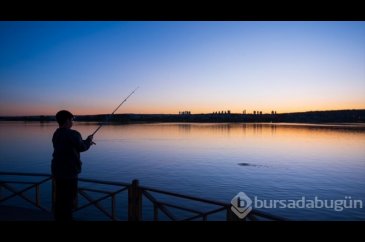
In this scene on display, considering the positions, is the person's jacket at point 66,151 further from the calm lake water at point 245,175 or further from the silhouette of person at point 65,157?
the calm lake water at point 245,175

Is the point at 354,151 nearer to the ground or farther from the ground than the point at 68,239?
nearer to the ground

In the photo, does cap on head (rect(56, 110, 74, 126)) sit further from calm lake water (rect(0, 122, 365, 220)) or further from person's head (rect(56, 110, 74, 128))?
calm lake water (rect(0, 122, 365, 220))

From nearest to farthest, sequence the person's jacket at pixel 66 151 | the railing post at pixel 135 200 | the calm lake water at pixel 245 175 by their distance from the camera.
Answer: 1. the person's jacket at pixel 66 151
2. the railing post at pixel 135 200
3. the calm lake water at pixel 245 175

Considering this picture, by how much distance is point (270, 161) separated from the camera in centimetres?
4625

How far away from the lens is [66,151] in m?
4.86

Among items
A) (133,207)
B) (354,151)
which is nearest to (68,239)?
(133,207)

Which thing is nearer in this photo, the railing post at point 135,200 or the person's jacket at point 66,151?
the person's jacket at point 66,151

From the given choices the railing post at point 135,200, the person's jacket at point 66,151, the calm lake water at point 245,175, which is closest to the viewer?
the person's jacket at point 66,151

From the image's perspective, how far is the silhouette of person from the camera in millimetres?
4840

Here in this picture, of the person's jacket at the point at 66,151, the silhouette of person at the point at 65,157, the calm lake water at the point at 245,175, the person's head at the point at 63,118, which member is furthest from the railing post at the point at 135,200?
the calm lake water at the point at 245,175

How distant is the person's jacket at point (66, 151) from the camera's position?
4.83 m

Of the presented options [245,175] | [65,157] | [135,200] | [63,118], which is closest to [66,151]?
[65,157]
